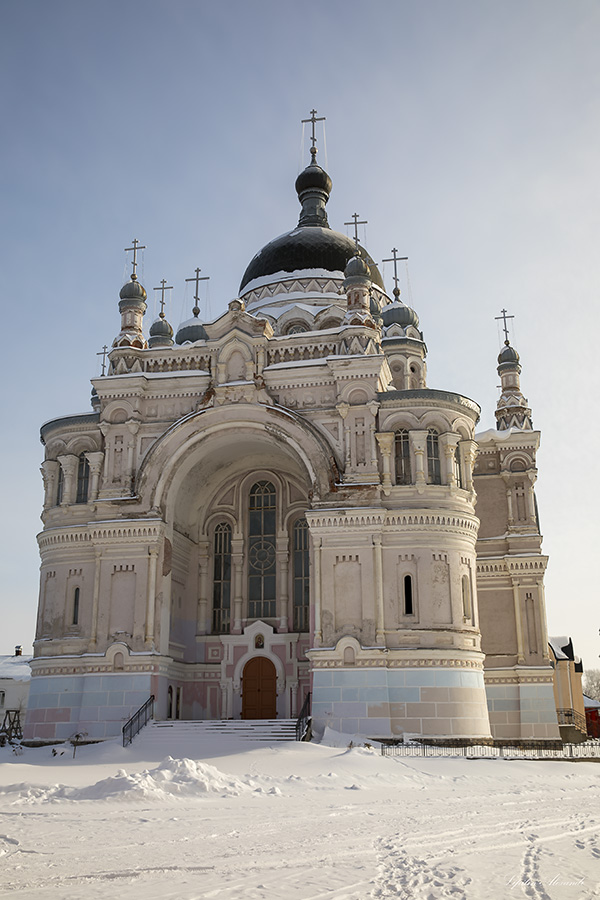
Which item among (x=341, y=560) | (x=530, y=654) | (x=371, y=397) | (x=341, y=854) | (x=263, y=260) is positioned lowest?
(x=341, y=854)

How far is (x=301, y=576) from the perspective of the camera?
99.2 feet

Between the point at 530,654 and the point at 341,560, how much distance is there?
354 inches

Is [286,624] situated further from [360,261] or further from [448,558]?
[360,261]

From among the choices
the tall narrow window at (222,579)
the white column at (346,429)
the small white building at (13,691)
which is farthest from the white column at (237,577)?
the small white building at (13,691)

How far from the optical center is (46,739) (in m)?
26.4

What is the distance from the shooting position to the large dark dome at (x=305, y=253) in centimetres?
3772

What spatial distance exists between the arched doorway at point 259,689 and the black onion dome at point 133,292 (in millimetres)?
13178

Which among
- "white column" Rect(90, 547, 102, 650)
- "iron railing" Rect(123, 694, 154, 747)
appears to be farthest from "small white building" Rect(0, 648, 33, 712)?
"iron railing" Rect(123, 694, 154, 747)

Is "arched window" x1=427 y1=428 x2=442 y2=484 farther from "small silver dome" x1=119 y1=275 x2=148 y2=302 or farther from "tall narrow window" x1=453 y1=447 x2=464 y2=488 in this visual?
"small silver dome" x1=119 y1=275 x2=148 y2=302

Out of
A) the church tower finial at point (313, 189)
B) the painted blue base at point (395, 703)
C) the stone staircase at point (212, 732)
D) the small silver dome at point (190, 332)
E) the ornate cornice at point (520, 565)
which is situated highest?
the church tower finial at point (313, 189)

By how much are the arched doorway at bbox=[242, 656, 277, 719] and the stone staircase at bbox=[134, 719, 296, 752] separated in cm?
393

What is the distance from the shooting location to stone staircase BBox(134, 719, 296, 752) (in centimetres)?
2380

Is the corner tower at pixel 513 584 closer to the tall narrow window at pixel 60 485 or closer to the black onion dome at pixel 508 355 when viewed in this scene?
the black onion dome at pixel 508 355

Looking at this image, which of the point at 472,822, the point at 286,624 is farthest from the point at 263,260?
the point at 472,822
